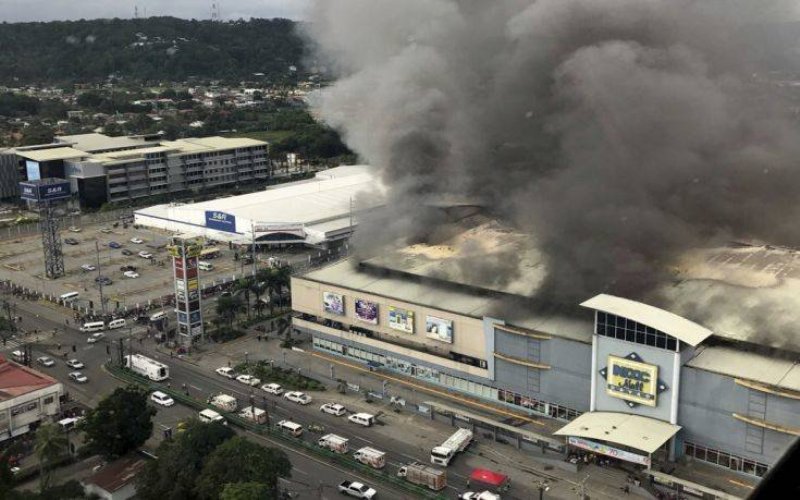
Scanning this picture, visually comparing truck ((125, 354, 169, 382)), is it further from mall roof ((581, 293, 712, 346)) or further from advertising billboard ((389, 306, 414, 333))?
mall roof ((581, 293, 712, 346))

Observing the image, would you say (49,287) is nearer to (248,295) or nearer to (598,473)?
(248,295)

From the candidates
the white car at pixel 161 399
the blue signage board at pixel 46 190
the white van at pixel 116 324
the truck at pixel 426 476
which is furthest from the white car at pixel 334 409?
the blue signage board at pixel 46 190

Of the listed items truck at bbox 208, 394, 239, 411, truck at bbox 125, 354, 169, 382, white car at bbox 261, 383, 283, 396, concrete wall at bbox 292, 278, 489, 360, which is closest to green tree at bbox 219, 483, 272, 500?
truck at bbox 208, 394, 239, 411

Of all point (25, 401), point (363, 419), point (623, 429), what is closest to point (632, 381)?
point (623, 429)

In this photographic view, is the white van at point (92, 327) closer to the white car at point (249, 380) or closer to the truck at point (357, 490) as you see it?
the white car at point (249, 380)

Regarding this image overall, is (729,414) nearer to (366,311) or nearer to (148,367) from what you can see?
(366,311)
